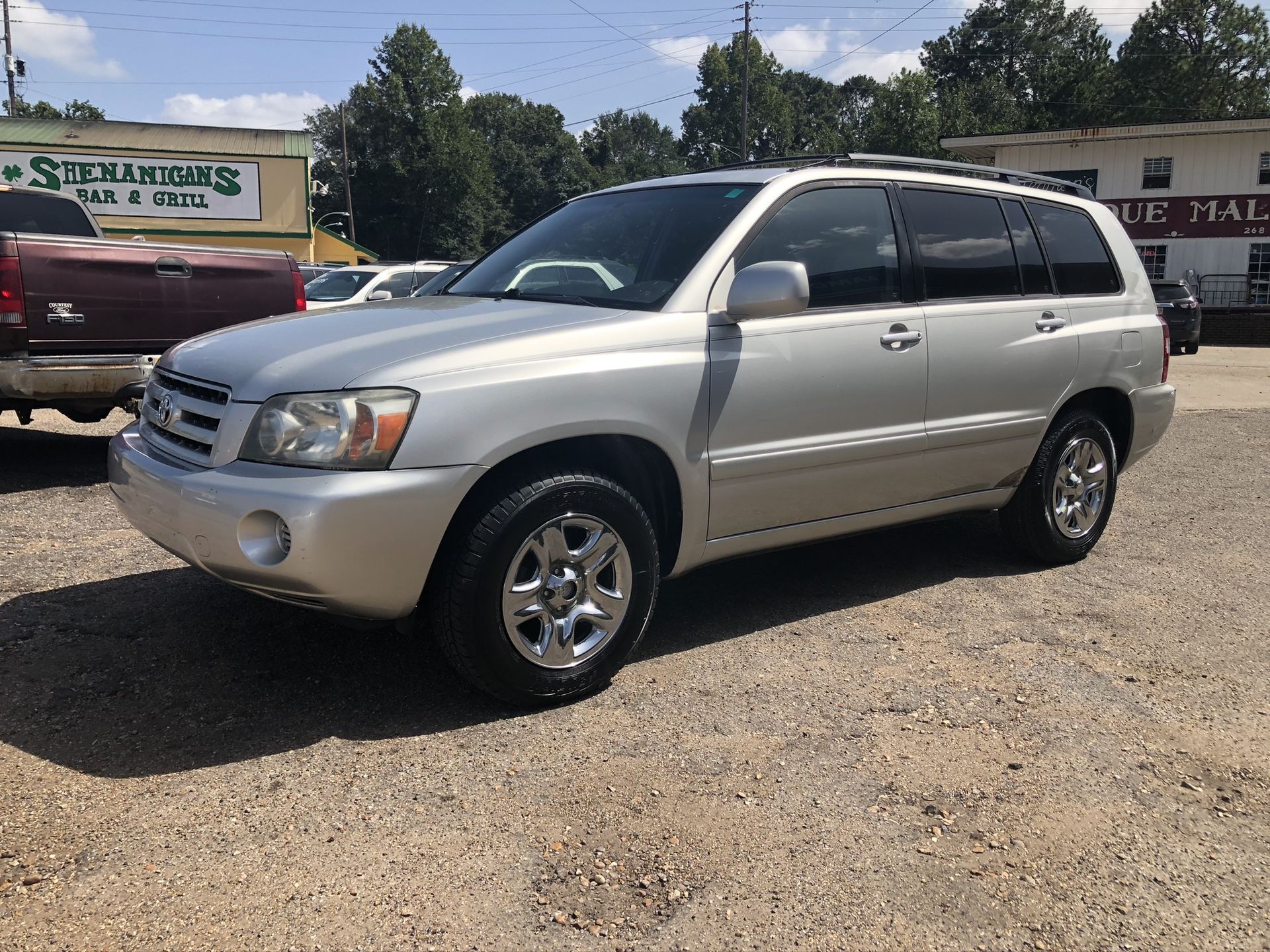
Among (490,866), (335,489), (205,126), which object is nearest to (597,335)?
(335,489)

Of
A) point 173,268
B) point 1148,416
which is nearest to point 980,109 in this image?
point 1148,416

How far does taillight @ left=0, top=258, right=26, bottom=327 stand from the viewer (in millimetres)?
6223

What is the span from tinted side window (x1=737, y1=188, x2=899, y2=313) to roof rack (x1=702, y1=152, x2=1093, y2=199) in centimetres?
16

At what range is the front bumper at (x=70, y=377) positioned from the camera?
20.6 feet

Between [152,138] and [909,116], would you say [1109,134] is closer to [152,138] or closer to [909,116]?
[152,138]

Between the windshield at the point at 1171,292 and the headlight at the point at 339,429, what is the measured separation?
23.5m

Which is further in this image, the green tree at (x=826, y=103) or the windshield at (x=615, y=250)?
the green tree at (x=826, y=103)

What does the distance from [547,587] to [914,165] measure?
2.72 metres

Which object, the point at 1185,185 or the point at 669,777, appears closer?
the point at 669,777

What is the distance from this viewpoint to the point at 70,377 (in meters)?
6.47

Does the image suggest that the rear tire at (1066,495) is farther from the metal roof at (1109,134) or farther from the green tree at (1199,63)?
the green tree at (1199,63)

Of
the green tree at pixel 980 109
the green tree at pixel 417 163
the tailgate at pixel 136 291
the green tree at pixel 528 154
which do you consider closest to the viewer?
the tailgate at pixel 136 291

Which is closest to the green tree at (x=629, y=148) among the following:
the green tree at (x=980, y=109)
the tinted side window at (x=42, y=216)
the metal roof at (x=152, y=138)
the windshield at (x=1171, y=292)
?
the green tree at (x=980, y=109)

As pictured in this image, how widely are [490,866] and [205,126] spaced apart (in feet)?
126
